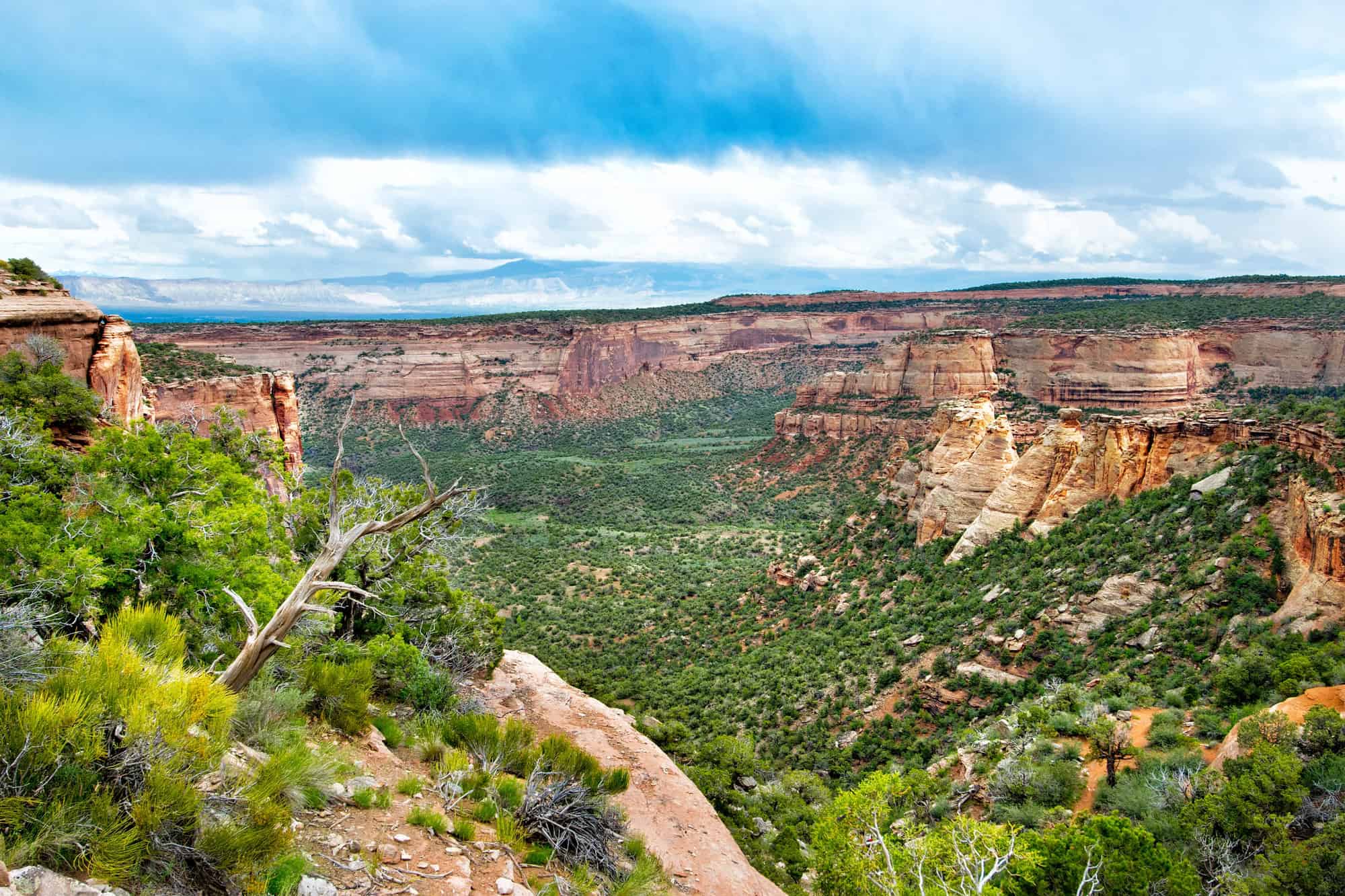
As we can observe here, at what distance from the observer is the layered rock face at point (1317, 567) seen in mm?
13273

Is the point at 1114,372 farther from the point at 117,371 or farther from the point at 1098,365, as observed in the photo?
the point at 117,371

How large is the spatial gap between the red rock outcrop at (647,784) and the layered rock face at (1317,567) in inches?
454

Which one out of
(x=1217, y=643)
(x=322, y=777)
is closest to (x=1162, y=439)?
(x=1217, y=643)

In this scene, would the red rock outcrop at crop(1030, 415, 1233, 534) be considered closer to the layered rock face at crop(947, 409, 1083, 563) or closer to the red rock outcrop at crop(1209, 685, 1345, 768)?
the layered rock face at crop(947, 409, 1083, 563)

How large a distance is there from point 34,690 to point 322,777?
2489 millimetres

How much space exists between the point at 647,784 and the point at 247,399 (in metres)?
27.1

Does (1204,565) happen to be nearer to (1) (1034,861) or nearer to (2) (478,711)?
(1) (1034,861)

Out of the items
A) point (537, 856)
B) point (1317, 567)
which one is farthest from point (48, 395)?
point (1317, 567)

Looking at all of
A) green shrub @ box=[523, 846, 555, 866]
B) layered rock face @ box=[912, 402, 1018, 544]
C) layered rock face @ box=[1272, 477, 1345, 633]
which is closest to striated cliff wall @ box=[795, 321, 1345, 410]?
layered rock face @ box=[912, 402, 1018, 544]

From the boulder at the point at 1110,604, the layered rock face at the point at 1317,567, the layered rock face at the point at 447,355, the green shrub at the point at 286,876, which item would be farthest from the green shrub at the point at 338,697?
the layered rock face at the point at 447,355

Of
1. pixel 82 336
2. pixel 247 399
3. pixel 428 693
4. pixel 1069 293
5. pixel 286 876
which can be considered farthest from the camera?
pixel 1069 293

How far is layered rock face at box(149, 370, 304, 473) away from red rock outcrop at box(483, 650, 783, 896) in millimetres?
18821

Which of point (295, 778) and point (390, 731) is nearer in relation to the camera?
point (295, 778)

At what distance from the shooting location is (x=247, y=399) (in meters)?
30.8
